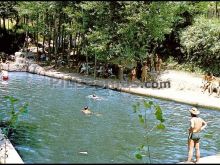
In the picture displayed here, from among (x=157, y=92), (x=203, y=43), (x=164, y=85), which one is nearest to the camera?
(x=157, y=92)

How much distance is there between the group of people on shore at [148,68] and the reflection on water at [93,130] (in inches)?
169

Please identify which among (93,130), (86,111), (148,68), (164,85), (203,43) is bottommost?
(93,130)

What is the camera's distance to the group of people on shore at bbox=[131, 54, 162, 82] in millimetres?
34031

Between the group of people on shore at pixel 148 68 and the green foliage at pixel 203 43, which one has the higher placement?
the green foliage at pixel 203 43

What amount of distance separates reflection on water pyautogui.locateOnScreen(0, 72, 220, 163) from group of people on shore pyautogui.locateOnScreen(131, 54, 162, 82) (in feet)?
14.1

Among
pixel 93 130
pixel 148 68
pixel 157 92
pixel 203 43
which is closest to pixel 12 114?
pixel 93 130

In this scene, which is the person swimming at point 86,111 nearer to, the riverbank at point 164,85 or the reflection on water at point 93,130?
the reflection on water at point 93,130

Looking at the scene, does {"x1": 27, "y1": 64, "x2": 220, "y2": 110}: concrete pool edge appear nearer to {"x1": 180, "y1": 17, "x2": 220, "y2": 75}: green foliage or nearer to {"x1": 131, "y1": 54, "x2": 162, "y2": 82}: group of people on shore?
{"x1": 131, "y1": 54, "x2": 162, "y2": 82}: group of people on shore

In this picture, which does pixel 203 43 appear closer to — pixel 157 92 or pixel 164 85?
pixel 164 85

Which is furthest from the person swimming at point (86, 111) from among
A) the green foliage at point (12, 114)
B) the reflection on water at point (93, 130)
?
the green foliage at point (12, 114)

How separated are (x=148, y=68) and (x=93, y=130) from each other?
17.3 m

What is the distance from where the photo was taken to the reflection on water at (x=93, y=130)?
1581 cm

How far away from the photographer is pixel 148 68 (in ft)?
119

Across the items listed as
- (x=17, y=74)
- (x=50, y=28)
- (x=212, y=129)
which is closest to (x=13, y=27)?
(x=50, y=28)
